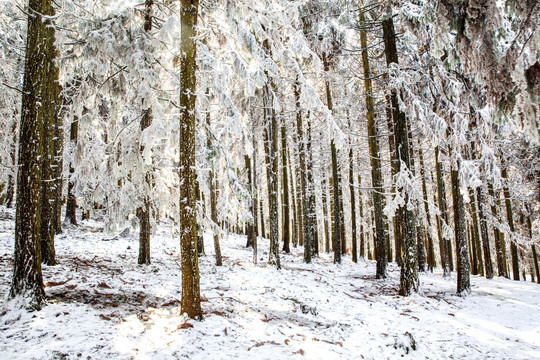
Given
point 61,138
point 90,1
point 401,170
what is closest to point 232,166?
point 401,170

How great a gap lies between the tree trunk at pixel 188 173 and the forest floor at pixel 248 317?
1.67ft

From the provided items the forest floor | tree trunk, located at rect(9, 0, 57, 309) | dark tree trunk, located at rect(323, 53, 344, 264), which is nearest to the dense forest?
tree trunk, located at rect(9, 0, 57, 309)

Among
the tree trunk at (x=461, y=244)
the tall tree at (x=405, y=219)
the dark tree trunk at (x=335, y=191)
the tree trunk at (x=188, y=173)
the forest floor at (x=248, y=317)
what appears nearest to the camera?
the forest floor at (x=248, y=317)

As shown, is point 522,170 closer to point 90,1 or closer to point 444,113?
point 444,113

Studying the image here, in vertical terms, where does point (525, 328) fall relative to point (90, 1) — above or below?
below

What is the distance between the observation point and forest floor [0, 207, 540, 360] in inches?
186

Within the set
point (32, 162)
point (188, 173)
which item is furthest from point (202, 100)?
point (32, 162)

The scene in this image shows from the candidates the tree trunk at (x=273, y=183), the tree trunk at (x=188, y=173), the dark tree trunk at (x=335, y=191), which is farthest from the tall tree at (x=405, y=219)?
the tree trunk at (x=188, y=173)

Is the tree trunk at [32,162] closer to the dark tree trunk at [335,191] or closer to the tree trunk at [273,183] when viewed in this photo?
the tree trunk at [273,183]

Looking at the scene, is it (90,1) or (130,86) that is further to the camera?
(90,1)

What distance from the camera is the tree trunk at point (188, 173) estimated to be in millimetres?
5684

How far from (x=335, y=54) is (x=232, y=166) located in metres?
8.38

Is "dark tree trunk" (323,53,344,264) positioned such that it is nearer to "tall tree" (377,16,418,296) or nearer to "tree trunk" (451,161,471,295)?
"tall tree" (377,16,418,296)

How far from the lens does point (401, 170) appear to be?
9.37m
